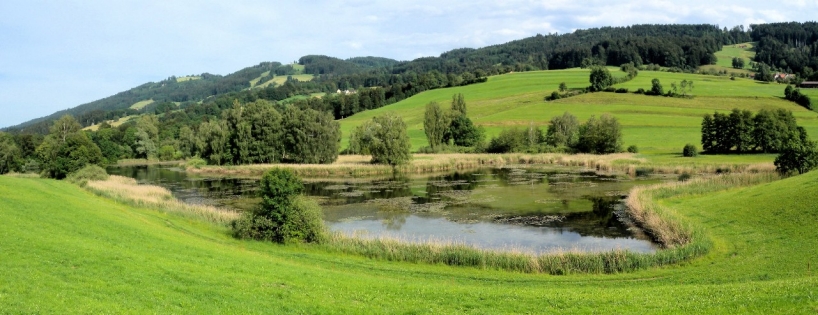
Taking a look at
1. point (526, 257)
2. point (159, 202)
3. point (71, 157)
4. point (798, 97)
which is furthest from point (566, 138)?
point (71, 157)

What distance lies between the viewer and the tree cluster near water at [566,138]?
266ft

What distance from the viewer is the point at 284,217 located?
→ 28844mm

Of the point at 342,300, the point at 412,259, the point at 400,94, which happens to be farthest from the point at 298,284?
the point at 400,94

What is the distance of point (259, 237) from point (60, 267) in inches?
538

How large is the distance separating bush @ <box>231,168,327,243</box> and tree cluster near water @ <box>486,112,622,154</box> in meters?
62.4

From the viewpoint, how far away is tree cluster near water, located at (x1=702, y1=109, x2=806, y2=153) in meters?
67.0

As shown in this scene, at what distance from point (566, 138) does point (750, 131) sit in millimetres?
28072

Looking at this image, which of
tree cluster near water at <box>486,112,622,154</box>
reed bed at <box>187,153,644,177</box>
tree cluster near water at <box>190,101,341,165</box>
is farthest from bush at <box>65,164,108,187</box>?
tree cluster near water at <box>486,112,622,154</box>

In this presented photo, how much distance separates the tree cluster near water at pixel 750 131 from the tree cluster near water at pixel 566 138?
13037 millimetres

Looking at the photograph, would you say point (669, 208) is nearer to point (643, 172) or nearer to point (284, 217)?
point (284, 217)

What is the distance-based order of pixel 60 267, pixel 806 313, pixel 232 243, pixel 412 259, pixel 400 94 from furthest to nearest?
pixel 400 94, pixel 232 243, pixel 412 259, pixel 60 267, pixel 806 313

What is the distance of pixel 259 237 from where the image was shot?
2939cm

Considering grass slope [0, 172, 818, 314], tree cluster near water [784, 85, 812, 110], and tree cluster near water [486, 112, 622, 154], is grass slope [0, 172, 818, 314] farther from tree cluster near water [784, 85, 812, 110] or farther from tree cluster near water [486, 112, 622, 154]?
tree cluster near water [784, 85, 812, 110]

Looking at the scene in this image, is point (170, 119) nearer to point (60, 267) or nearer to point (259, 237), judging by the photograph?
point (259, 237)
